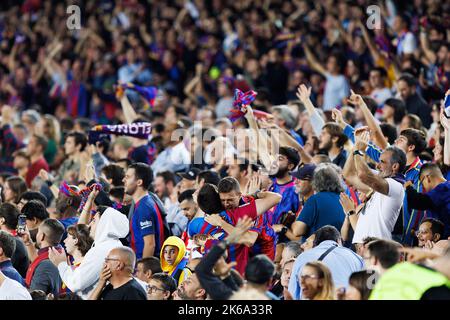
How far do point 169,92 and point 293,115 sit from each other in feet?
18.5

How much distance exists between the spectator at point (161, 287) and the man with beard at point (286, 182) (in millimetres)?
2036

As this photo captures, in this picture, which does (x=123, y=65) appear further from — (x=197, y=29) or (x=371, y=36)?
(x=371, y=36)

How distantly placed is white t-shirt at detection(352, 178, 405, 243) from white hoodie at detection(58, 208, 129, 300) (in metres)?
1.94

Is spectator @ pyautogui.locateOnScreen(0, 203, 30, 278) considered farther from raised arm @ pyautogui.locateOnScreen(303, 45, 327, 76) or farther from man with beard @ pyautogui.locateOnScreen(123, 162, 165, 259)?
raised arm @ pyautogui.locateOnScreen(303, 45, 327, 76)

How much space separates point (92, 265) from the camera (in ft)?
22.8

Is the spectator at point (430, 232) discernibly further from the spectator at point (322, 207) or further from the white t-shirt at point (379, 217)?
the spectator at point (322, 207)

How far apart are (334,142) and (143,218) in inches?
90.9

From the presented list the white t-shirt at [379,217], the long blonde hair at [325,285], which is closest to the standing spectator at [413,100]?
the white t-shirt at [379,217]

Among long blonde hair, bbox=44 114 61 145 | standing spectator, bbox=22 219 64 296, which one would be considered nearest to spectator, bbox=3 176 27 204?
standing spectator, bbox=22 219 64 296

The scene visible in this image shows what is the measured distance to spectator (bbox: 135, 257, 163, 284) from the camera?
24.2ft

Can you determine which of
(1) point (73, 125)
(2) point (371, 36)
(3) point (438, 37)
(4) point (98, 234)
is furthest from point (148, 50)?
(4) point (98, 234)

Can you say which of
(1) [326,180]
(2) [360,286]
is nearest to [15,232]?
(1) [326,180]

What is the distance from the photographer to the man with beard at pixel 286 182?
8703 millimetres

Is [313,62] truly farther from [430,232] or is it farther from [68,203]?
[430,232]
